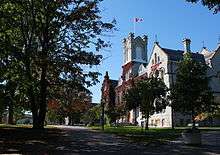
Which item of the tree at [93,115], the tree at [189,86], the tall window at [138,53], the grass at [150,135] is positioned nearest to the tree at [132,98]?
the grass at [150,135]

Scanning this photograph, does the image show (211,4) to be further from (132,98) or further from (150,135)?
(132,98)

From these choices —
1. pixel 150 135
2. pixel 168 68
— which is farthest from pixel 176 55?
pixel 150 135

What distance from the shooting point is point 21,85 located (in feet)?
109

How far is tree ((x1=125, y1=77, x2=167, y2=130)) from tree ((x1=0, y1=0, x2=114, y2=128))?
12.6 m

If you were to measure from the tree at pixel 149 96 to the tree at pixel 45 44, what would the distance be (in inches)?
495

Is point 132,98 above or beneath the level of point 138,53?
beneath

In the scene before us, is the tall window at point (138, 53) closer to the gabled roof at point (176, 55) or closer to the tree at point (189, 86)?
the gabled roof at point (176, 55)

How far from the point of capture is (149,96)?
47.3 metres

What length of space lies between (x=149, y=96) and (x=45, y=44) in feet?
55.8

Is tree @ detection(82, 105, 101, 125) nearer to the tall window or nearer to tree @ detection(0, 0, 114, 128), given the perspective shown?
the tall window

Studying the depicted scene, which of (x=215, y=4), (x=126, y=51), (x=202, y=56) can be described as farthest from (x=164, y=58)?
(x=215, y=4)

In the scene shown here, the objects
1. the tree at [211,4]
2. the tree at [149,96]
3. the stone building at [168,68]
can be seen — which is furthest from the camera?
the stone building at [168,68]

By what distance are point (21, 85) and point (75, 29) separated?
6559 mm

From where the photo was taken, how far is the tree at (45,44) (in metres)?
A: 32.4
